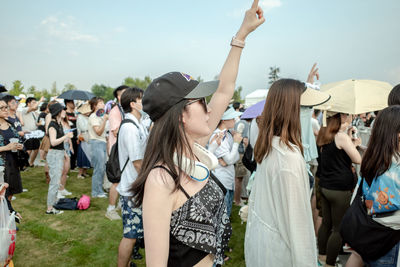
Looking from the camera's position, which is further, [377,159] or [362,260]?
[362,260]

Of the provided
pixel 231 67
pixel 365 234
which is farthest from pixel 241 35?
pixel 365 234

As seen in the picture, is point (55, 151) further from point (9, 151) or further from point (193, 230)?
point (193, 230)

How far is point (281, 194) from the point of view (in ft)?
6.53

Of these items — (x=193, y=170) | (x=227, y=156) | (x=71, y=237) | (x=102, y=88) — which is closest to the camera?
(x=193, y=170)

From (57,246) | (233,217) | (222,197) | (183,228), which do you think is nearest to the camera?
(183,228)

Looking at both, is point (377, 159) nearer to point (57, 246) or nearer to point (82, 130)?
point (57, 246)

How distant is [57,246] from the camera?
14.3 feet

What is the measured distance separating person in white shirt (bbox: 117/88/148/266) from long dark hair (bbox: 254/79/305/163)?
1448 millimetres

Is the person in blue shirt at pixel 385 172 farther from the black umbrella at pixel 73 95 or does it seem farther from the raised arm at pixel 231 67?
the black umbrella at pixel 73 95

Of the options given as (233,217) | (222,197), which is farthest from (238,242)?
(222,197)

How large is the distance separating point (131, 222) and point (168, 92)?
219cm

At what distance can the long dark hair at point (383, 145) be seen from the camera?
228cm

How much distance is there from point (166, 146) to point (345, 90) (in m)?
4.02

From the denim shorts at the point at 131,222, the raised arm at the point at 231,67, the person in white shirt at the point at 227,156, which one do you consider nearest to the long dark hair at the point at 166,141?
the raised arm at the point at 231,67
